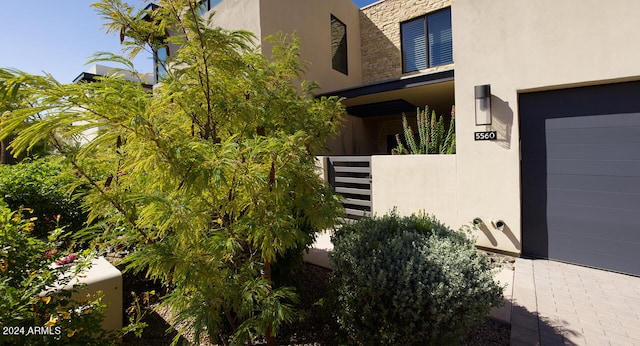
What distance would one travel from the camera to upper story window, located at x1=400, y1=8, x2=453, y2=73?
376 inches

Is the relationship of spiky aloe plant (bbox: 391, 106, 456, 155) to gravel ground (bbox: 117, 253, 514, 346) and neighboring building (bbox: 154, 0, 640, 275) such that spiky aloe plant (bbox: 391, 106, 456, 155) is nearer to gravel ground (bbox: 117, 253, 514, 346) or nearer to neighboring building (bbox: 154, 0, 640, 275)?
neighboring building (bbox: 154, 0, 640, 275)

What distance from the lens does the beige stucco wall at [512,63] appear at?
4094 mm

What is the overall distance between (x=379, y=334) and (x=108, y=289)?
2.77 metres

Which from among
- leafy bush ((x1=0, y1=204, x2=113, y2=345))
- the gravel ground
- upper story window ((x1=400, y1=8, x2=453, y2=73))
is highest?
upper story window ((x1=400, y1=8, x2=453, y2=73))

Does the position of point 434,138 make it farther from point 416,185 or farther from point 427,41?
point 427,41

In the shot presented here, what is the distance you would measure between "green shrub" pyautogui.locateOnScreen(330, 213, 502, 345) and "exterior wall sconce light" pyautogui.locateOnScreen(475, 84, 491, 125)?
2.98 metres

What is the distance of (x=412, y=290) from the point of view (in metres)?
2.47

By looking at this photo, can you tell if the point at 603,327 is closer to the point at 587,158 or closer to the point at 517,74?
the point at 587,158

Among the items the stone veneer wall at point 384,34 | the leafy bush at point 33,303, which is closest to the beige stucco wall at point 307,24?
the stone veneer wall at point 384,34

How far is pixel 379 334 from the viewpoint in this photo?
101 inches

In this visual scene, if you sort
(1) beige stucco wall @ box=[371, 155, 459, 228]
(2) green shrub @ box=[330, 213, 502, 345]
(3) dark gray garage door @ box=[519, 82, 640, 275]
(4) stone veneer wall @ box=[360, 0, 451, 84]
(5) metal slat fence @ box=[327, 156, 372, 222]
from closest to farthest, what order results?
1. (2) green shrub @ box=[330, 213, 502, 345]
2. (3) dark gray garage door @ box=[519, 82, 640, 275]
3. (1) beige stucco wall @ box=[371, 155, 459, 228]
4. (5) metal slat fence @ box=[327, 156, 372, 222]
5. (4) stone veneer wall @ box=[360, 0, 451, 84]

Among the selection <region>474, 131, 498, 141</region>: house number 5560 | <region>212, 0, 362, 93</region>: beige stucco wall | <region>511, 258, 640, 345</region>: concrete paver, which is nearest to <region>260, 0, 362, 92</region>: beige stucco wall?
<region>212, 0, 362, 93</region>: beige stucco wall

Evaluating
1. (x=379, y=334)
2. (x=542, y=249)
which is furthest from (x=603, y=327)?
(x=379, y=334)

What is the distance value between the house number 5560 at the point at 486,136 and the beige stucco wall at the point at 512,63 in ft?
0.23
